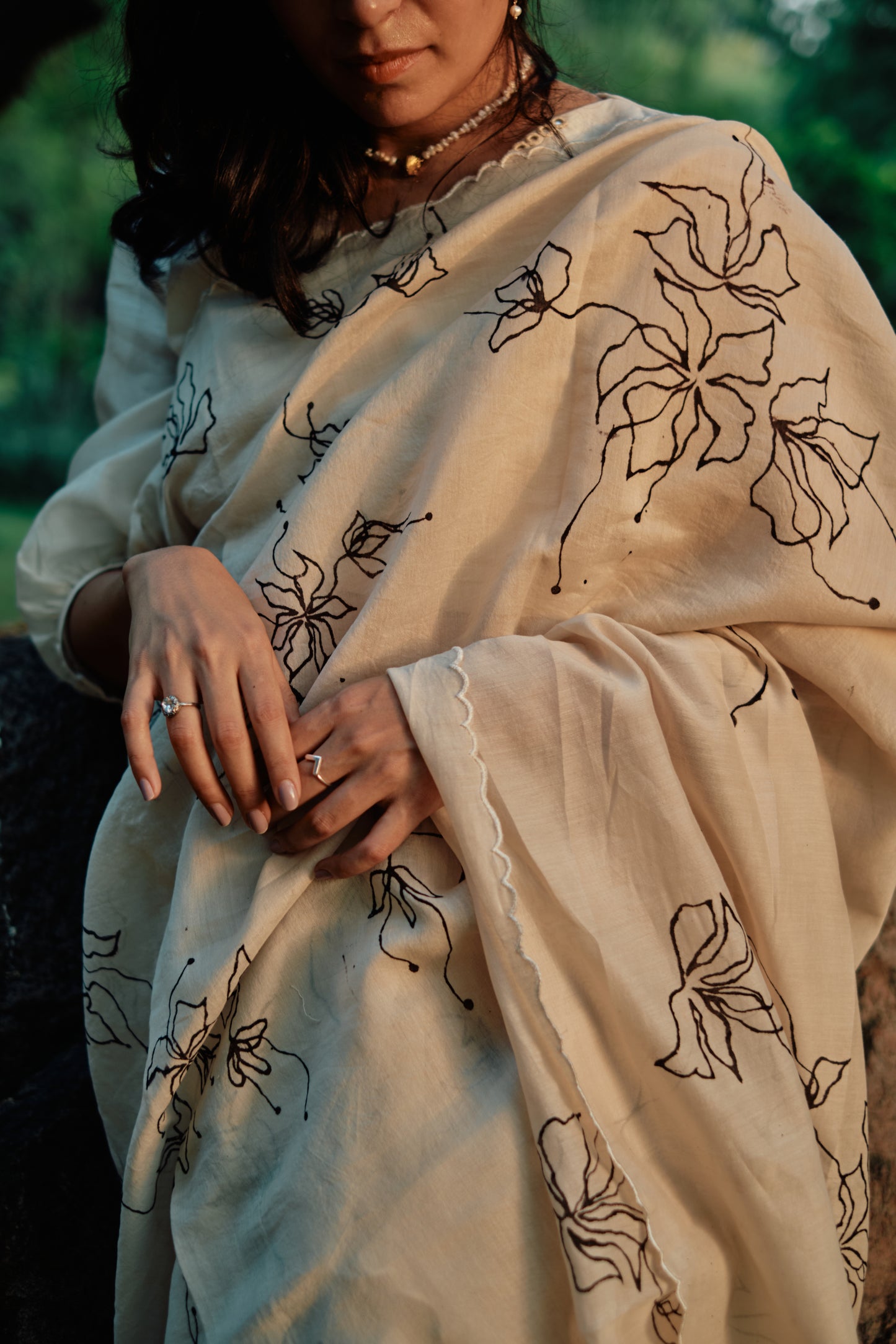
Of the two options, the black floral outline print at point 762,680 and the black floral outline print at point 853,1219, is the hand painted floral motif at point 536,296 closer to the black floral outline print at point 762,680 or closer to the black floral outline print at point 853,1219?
the black floral outline print at point 762,680

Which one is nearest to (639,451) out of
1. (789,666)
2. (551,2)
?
(789,666)

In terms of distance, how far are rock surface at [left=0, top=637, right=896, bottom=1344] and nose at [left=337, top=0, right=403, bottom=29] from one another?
775 millimetres

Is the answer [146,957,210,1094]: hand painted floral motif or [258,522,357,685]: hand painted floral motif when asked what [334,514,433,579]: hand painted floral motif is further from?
[146,957,210,1094]: hand painted floral motif

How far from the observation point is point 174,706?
2.45 ft

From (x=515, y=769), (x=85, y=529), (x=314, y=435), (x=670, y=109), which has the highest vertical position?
(x=670, y=109)

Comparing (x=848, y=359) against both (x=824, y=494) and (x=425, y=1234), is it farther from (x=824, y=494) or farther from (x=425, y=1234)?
(x=425, y=1234)

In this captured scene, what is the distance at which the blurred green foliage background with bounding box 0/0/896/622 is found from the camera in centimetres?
192

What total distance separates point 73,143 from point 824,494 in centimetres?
230

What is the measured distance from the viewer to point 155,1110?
28.3 inches

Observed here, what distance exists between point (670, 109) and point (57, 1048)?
2.12 meters

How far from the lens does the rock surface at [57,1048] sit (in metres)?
0.89

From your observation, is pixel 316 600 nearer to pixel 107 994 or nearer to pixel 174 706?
pixel 174 706

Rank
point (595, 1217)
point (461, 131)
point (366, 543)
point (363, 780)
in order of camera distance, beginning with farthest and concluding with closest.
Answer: point (461, 131)
point (366, 543)
point (363, 780)
point (595, 1217)

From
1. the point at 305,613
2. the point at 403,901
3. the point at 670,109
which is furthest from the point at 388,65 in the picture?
the point at 670,109
